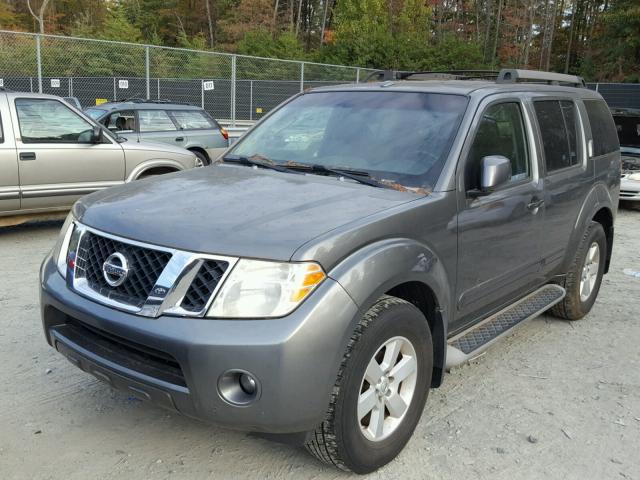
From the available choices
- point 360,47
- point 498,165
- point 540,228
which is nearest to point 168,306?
point 498,165

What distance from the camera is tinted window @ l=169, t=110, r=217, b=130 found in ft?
40.2

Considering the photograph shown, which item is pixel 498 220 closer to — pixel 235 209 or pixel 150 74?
pixel 235 209

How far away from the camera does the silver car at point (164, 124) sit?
11.5 m

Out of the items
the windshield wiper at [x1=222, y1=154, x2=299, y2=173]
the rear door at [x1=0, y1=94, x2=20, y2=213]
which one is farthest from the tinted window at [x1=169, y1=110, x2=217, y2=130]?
the windshield wiper at [x1=222, y1=154, x2=299, y2=173]

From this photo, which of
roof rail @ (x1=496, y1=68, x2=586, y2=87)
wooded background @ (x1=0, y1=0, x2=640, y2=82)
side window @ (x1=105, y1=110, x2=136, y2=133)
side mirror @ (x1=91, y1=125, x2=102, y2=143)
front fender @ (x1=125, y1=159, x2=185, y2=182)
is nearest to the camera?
roof rail @ (x1=496, y1=68, x2=586, y2=87)

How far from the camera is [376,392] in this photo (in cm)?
283

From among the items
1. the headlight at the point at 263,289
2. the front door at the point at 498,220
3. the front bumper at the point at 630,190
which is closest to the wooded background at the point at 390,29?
the front bumper at the point at 630,190

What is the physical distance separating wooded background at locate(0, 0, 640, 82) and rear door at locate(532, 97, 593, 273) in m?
36.5

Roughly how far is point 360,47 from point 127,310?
40.1m

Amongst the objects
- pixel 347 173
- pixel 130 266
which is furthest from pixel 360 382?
pixel 347 173

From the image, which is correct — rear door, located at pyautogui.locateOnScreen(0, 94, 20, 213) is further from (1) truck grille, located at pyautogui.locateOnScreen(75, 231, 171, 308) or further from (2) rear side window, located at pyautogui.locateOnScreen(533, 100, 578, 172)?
(2) rear side window, located at pyautogui.locateOnScreen(533, 100, 578, 172)

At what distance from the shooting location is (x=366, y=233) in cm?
274

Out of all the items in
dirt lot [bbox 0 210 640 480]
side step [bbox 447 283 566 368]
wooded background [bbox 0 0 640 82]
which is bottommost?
dirt lot [bbox 0 210 640 480]

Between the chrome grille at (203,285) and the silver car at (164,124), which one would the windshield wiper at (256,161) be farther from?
the silver car at (164,124)
